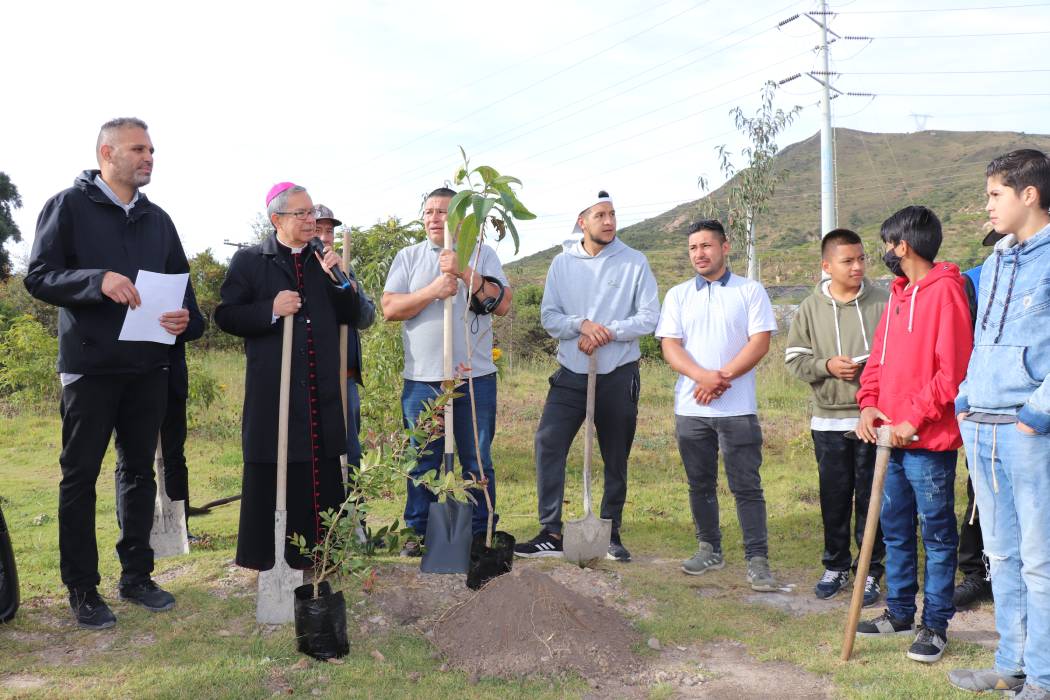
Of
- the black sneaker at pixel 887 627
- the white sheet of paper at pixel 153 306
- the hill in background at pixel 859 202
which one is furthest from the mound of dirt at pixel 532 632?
the hill in background at pixel 859 202

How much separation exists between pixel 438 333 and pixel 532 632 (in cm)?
183

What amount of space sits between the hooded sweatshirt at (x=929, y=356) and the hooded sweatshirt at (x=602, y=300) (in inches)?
59.9

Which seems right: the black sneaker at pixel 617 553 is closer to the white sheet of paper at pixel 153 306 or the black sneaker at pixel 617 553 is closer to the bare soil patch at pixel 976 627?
the bare soil patch at pixel 976 627

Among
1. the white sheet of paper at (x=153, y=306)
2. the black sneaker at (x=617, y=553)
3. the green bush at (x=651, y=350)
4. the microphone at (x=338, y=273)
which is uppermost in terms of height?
the microphone at (x=338, y=273)

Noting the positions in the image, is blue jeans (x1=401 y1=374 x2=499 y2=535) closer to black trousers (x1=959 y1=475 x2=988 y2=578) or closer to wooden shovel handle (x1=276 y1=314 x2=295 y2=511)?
wooden shovel handle (x1=276 y1=314 x2=295 y2=511)

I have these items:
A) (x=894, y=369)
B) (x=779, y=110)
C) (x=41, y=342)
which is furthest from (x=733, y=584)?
(x=779, y=110)

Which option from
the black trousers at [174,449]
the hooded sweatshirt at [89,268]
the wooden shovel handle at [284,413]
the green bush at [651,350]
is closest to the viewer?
the hooded sweatshirt at [89,268]

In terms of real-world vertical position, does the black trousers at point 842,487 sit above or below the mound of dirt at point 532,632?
above

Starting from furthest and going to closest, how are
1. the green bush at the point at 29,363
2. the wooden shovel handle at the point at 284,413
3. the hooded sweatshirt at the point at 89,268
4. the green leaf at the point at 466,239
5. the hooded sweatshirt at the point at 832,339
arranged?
the green bush at the point at 29,363 → the hooded sweatshirt at the point at 832,339 → the green leaf at the point at 466,239 → the wooden shovel handle at the point at 284,413 → the hooded sweatshirt at the point at 89,268

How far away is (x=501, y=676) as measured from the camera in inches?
136

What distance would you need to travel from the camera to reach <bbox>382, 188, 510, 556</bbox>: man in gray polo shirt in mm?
4789

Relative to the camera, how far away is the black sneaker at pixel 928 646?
11.5 feet

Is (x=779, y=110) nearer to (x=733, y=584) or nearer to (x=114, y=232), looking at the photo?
(x=733, y=584)

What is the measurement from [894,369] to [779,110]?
11462mm
